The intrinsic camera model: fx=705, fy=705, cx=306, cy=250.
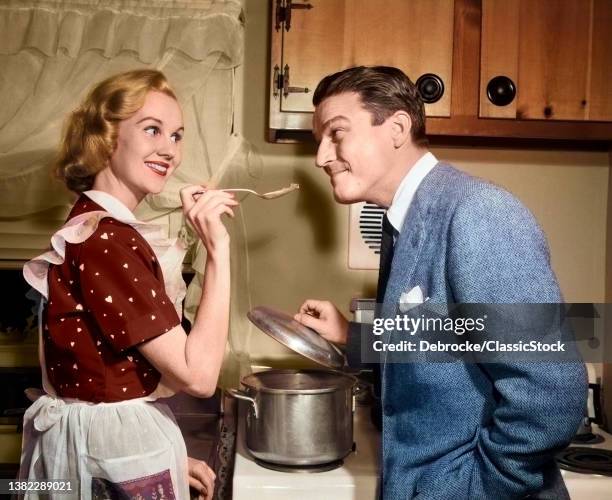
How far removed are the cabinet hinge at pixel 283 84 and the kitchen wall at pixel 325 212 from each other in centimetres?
26

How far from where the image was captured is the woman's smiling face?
1.17 m

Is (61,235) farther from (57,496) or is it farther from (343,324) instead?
(343,324)

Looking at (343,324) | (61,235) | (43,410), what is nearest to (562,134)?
(343,324)

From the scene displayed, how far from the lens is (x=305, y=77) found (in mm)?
1593

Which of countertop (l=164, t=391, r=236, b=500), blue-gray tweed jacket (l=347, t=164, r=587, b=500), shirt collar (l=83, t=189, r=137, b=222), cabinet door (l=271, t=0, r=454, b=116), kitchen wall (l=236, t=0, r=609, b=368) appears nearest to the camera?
blue-gray tweed jacket (l=347, t=164, r=587, b=500)

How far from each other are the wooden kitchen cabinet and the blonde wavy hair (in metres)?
0.47

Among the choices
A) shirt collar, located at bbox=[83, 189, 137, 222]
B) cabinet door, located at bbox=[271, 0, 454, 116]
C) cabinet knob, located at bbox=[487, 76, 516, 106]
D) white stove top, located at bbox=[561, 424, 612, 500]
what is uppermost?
cabinet door, located at bbox=[271, 0, 454, 116]

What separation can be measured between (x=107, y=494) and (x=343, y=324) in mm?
602

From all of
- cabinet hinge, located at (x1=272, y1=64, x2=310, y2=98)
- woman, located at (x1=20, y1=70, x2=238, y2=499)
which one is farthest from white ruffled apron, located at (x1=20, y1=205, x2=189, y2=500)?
cabinet hinge, located at (x1=272, y1=64, x2=310, y2=98)

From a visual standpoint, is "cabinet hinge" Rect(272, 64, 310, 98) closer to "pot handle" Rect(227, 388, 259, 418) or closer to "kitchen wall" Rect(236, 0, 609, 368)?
"kitchen wall" Rect(236, 0, 609, 368)

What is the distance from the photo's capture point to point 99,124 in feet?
3.86

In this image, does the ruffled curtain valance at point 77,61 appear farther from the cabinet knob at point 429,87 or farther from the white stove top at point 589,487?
the white stove top at point 589,487

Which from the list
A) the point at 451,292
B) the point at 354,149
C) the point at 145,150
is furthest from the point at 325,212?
the point at 451,292

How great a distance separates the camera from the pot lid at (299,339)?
1260 mm
